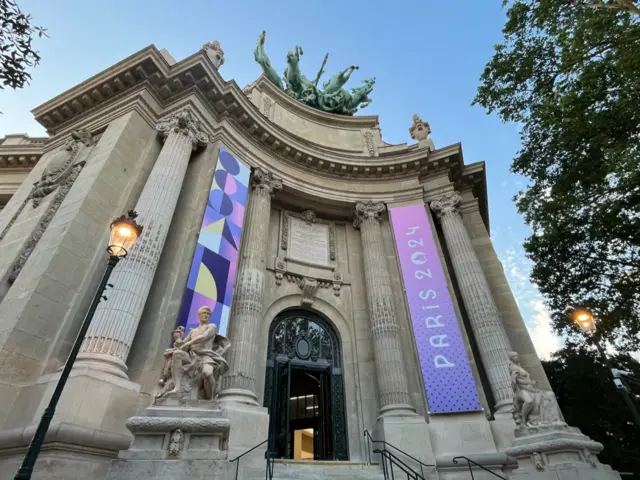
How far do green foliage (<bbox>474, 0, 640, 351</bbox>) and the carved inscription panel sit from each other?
7876mm

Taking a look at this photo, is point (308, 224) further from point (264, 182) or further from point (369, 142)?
point (369, 142)

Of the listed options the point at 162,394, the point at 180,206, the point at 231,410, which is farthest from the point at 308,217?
the point at 162,394

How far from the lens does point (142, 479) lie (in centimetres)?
611

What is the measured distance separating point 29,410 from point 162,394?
257 cm

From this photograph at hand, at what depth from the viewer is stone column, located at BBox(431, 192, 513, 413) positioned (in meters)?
11.8

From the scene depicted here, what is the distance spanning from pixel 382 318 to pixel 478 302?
349 centimetres

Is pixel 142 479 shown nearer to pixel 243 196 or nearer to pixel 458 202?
pixel 243 196

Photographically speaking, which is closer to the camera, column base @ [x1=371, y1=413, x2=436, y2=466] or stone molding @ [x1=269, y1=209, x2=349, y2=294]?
column base @ [x1=371, y1=413, x2=436, y2=466]

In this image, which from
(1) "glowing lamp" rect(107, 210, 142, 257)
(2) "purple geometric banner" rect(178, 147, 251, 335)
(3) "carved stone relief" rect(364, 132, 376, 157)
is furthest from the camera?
(3) "carved stone relief" rect(364, 132, 376, 157)

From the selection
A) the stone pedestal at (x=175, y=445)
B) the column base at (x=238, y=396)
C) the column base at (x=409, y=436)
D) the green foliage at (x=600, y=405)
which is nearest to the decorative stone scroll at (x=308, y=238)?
the column base at (x=238, y=396)

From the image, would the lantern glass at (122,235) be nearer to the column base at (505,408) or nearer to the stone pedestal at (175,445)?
the stone pedestal at (175,445)

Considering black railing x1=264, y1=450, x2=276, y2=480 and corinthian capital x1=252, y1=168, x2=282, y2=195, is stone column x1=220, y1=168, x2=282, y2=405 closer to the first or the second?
corinthian capital x1=252, y1=168, x2=282, y2=195

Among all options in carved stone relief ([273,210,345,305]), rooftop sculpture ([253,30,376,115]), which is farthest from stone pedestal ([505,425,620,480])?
rooftop sculpture ([253,30,376,115])

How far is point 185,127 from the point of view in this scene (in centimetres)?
1260
